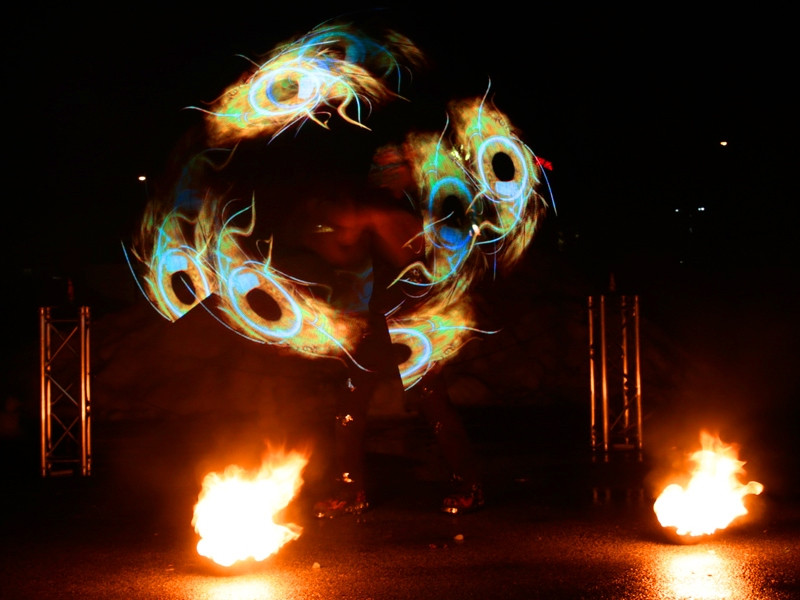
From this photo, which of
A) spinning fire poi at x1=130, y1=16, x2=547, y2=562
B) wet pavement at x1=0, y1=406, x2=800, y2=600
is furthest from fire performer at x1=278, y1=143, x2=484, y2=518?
spinning fire poi at x1=130, y1=16, x2=547, y2=562

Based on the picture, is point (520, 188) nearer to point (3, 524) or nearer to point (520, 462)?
point (520, 462)

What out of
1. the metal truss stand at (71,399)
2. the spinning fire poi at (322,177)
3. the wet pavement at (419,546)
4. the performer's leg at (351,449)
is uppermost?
the spinning fire poi at (322,177)

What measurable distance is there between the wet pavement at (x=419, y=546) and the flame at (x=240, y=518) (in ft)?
0.28

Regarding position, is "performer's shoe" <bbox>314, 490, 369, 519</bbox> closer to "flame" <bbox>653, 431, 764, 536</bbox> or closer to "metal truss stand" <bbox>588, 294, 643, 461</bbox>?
"flame" <bbox>653, 431, 764, 536</bbox>

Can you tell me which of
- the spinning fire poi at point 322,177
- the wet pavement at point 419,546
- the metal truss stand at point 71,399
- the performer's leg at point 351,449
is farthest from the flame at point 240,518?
the metal truss stand at point 71,399

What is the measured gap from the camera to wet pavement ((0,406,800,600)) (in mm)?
4480

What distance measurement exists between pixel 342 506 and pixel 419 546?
0.98m

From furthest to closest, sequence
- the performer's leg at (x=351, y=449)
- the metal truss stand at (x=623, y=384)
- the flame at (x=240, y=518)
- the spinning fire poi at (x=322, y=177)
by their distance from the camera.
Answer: the metal truss stand at (x=623, y=384), the spinning fire poi at (x=322, y=177), the performer's leg at (x=351, y=449), the flame at (x=240, y=518)

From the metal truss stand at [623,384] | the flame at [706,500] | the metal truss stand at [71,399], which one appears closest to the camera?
the flame at [706,500]

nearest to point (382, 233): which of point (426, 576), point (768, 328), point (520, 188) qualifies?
point (426, 576)

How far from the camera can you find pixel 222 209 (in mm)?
9352

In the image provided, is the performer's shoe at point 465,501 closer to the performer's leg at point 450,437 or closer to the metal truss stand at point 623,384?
the performer's leg at point 450,437

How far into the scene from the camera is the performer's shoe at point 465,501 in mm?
6090

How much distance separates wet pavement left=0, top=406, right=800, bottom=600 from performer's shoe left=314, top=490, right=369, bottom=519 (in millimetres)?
79
